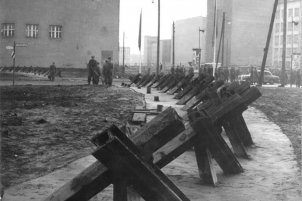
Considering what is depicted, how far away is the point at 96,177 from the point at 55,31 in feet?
146

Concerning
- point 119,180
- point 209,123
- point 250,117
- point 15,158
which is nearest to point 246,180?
point 209,123

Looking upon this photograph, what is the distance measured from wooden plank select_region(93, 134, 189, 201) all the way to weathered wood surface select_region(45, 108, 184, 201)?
113 mm

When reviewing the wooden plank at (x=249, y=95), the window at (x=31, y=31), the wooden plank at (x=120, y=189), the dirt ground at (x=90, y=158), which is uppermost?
the window at (x=31, y=31)

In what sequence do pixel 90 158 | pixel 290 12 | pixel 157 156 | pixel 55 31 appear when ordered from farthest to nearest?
1. pixel 290 12
2. pixel 55 31
3. pixel 90 158
4. pixel 157 156

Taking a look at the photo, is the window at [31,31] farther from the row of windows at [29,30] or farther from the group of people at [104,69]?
the group of people at [104,69]

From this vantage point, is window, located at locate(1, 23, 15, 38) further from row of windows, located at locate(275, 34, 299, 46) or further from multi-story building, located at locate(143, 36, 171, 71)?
row of windows, located at locate(275, 34, 299, 46)

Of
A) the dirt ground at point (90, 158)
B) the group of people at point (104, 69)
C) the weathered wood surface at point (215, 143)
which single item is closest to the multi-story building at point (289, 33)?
the group of people at point (104, 69)

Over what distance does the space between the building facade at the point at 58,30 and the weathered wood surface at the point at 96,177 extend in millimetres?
43368

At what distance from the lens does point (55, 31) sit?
1778 inches

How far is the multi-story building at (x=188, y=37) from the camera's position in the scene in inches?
3024

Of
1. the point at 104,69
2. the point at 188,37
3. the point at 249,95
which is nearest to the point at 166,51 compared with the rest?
the point at 188,37

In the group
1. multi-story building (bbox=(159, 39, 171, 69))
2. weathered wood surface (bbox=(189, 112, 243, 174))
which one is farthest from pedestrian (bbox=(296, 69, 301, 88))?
multi-story building (bbox=(159, 39, 171, 69))

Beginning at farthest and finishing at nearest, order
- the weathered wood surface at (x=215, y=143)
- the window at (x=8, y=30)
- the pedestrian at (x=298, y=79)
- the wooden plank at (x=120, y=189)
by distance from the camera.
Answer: the window at (x=8, y=30), the pedestrian at (x=298, y=79), the weathered wood surface at (x=215, y=143), the wooden plank at (x=120, y=189)

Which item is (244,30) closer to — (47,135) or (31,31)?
(31,31)
